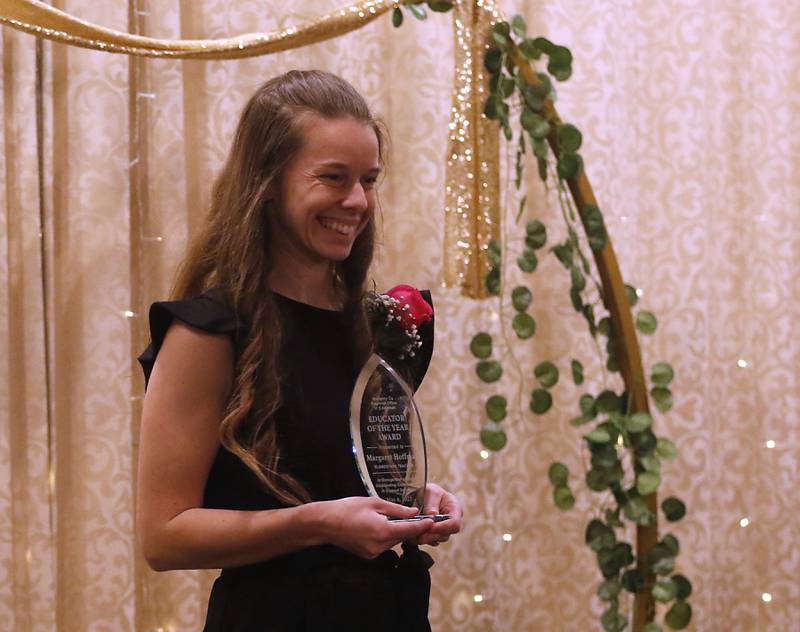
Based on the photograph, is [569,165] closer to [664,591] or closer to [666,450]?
[666,450]

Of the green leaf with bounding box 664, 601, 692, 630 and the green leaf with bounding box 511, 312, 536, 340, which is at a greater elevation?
the green leaf with bounding box 511, 312, 536, 340

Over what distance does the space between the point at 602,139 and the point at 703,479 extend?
2.94ft

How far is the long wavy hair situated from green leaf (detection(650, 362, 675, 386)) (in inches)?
38.9

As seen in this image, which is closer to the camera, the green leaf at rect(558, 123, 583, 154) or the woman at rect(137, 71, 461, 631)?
the woman at rect(137, 71, 461, 631)

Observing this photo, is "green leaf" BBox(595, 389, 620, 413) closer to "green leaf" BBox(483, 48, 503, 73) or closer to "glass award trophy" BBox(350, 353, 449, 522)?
"green leaf" BBox(483, 48, 503, 73)

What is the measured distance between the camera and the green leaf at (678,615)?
224cm

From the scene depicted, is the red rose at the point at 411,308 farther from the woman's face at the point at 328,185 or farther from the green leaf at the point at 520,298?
the green leaf at the point at 520,298

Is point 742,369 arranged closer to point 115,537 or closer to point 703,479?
point 703,479

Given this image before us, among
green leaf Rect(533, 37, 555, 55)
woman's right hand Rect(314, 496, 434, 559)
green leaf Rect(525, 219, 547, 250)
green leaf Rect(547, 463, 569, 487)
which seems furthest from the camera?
green leaf Rect(547, 463, 569, 487)

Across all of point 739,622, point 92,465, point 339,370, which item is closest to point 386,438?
point 339,370

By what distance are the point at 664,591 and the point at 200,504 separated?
1.30 meters

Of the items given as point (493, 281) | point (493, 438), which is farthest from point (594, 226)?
point (493, 438)

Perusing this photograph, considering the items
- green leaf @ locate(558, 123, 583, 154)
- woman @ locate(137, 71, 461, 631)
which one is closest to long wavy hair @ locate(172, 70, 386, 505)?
woman @ locate(137, 71, 461, 631)

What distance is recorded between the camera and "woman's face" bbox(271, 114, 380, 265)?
1284 millimetres
